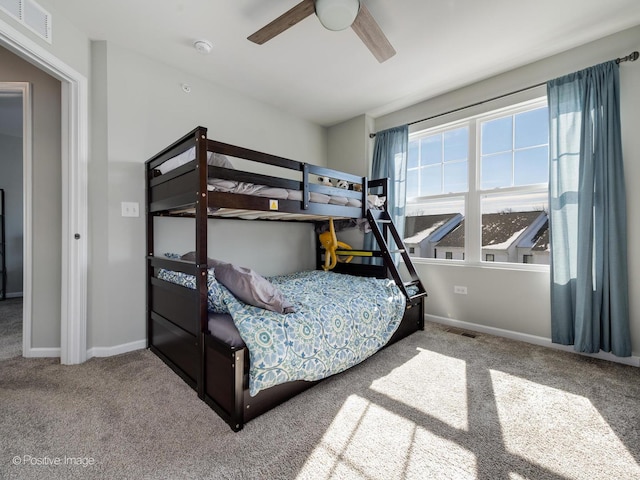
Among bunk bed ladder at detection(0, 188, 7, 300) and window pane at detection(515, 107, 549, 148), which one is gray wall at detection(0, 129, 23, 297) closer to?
bunk bed ladder at detection(0, 188, 7, 300)

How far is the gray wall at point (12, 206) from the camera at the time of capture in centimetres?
423

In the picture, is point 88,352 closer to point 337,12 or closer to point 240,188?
point 240,188

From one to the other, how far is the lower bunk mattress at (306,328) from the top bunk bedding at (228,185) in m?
0.50

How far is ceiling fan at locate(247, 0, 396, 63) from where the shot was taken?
162 cm

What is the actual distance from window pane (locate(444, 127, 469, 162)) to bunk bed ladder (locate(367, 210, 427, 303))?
0.95 meters

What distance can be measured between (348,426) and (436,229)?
7.98 ft

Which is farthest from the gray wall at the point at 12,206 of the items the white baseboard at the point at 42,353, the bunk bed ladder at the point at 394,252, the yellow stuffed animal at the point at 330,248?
the bunk bed ladder at the point at 394,252

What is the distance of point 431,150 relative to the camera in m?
3.33

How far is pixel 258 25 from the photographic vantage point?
6.92 ft

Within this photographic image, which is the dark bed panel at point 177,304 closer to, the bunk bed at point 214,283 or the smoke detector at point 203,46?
the bunk bed at point 214,283

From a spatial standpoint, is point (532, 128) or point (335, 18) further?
point (532, 128)

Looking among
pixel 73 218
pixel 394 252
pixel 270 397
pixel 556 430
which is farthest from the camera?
pixel 394 252

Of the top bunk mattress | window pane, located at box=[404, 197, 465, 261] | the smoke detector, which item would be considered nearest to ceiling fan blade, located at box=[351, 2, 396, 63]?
the top bunk mattress

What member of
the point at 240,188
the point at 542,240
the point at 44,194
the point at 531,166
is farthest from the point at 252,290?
the point at 531,166
